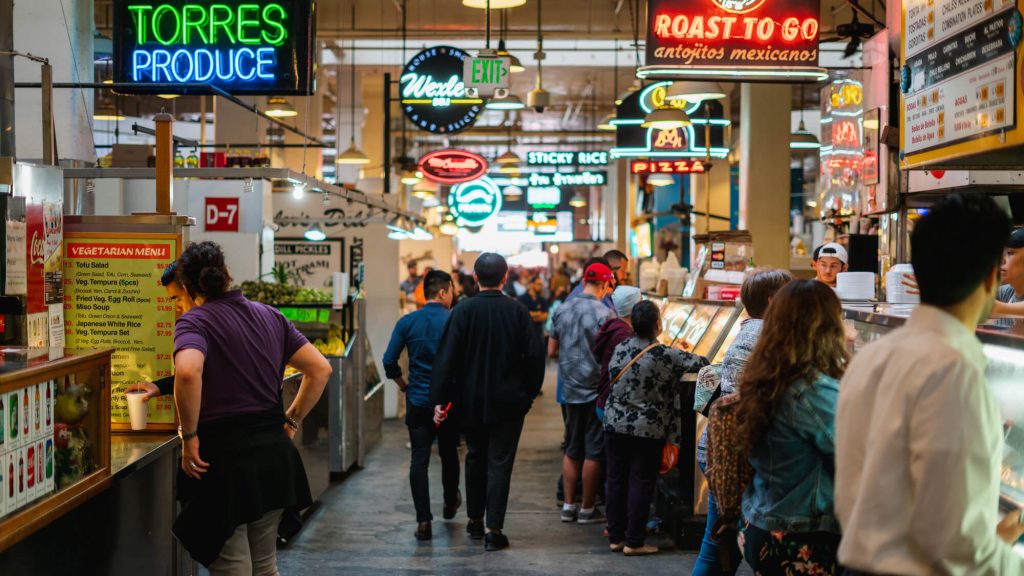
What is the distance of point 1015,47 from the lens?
3.76 metres

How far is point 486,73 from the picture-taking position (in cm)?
984

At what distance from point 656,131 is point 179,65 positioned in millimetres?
10195

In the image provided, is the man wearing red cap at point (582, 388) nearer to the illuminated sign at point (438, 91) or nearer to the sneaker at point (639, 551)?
the sneaker at point (639, 551)

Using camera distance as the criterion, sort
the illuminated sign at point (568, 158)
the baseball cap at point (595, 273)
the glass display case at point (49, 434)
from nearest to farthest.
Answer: the glass display case at point (49, 434) → the baseball cap at point (595, 273) → the illuminated sign at point (568, 158)

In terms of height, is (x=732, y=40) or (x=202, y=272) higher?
(x=732, y=40)

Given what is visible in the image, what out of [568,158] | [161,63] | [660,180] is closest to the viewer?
[161,63]

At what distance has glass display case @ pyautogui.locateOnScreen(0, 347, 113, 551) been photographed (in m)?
3.43

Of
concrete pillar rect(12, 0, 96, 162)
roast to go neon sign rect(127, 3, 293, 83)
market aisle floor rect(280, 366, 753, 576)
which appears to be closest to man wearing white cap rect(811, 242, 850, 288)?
market aisle floor rect(280, 366, 753, 576)

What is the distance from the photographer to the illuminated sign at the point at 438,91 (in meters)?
11.5

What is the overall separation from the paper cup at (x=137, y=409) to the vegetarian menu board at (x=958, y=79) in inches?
147

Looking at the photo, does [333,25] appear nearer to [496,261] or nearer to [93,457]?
[496,261]

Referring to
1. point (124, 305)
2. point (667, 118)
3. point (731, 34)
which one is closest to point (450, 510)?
point (124, 305)

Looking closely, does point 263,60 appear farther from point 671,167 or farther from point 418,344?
point 671,167

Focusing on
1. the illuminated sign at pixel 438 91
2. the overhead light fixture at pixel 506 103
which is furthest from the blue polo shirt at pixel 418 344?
the overhead light fixture at pixel 506 103
